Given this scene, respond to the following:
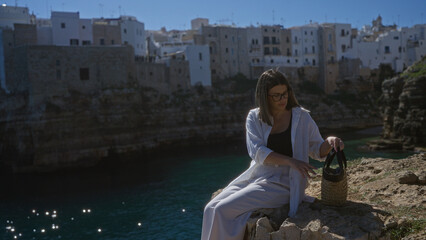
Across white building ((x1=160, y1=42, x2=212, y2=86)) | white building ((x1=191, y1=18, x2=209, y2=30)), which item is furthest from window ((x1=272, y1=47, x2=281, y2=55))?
white building ((x1=191, y1=18, x2=209, y2=30))

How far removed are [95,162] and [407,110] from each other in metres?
24.8

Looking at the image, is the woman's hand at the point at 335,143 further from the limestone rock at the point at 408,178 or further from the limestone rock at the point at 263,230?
the limestone rock at the point at 408,178

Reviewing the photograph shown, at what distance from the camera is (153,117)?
126 ft

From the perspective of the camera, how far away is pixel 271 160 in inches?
164

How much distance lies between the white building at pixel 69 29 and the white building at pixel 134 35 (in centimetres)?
407

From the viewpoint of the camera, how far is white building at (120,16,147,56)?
42.8m

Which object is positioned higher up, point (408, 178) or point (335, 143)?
point (335, 143)

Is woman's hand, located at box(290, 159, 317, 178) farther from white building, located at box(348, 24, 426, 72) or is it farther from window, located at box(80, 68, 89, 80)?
white building, located at box(348, 24, 426, 72)

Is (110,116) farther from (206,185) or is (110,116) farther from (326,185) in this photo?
(326,185)

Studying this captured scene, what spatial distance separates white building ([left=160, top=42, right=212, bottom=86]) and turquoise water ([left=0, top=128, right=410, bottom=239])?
1421 cm

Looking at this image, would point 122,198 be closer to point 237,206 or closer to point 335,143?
Result: point 237,206

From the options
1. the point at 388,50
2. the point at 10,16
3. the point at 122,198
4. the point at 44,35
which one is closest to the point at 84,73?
the point at 44,35

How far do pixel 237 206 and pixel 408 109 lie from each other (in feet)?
98.8

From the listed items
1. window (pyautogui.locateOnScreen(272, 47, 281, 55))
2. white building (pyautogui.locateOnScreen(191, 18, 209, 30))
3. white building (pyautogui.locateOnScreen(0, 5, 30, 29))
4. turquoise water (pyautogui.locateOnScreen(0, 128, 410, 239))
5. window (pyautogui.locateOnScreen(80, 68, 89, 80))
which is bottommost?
turquoise water (pyautogui.locateOnScreen(0, 128, 410, 239))
